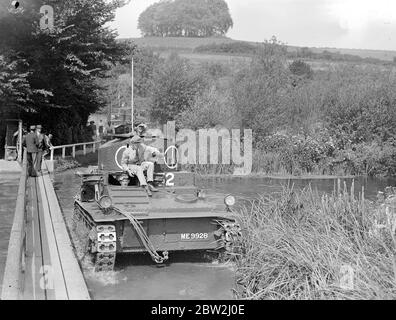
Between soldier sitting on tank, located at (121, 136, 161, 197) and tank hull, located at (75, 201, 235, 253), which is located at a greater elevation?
soldier sitting on tank, located at (121, 136, 161, 197)

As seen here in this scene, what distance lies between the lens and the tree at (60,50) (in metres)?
24.5

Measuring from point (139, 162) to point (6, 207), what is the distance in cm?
587

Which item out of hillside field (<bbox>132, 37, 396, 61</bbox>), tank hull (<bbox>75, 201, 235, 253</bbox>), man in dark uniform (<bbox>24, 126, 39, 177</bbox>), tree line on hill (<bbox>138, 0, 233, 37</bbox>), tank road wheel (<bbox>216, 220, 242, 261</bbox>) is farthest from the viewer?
hillside field (<bbox>132, 37, 396, 61</bbox>)

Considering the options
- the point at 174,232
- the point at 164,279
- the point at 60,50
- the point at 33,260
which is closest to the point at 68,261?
the point at 33,260

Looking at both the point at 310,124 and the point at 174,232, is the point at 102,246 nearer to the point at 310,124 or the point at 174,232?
the point at 174,232

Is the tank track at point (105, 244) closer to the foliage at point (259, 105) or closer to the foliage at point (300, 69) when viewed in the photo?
the foliage at point (259, 105)

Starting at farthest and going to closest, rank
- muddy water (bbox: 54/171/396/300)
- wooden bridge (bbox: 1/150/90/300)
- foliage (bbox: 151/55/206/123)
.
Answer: foliage (bbox: 151/55/206/123) < muddy water (bbox: 54/171/396/300) < wooden bridge (bbox: 1/150/90/300)

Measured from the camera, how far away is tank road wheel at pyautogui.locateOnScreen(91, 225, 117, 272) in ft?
30.3

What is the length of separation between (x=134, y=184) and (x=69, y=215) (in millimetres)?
4030

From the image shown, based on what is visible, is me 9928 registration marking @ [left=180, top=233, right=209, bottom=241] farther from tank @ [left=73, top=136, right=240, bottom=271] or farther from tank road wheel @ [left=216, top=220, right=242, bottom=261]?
tank road wheel @ [left=216, top=220, right=242, bottom=261]

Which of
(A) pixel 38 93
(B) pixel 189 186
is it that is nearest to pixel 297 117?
(A) pixel 38 93

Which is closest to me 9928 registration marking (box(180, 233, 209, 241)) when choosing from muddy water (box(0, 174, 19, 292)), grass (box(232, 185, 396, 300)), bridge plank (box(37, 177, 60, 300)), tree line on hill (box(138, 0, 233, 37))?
grass (box(232, 185, 396, 300))

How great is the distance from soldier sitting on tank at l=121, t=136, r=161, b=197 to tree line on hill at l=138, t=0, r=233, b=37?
1952 cm

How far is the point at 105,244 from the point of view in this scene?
9266mm
